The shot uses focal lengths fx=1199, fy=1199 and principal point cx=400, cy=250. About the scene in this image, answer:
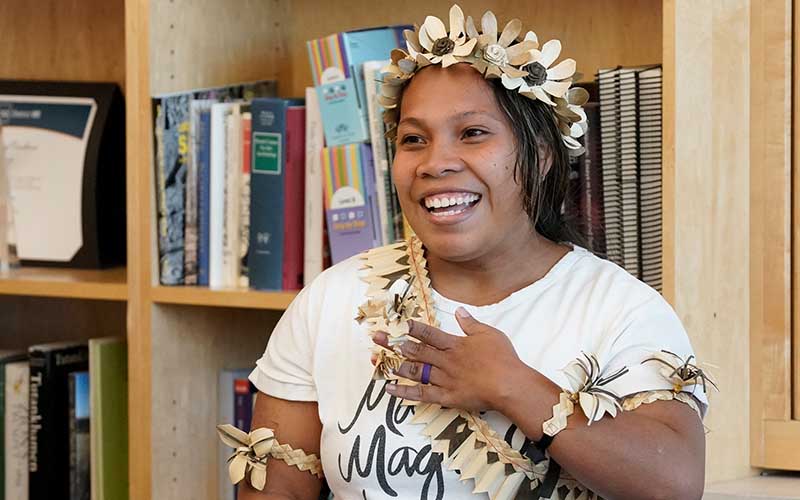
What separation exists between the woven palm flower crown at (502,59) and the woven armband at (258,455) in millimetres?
398

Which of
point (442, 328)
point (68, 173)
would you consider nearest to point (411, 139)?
point (442, 328)

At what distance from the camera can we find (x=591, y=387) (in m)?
1.09

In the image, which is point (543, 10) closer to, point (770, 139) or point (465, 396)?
point (770, 139)

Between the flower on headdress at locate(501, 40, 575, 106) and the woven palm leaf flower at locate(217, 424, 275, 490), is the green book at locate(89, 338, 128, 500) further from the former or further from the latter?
the flower on headdress at locate(501, 40, 575, 106)

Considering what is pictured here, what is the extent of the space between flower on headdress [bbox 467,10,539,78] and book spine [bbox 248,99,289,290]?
558 millimetres

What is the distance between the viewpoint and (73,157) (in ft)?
6.51

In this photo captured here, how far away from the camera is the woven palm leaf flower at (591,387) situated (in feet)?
3.49

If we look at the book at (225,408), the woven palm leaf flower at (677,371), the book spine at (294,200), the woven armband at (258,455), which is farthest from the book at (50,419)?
the woven palm leaf flower at (677,371)

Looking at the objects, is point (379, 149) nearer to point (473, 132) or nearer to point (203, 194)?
point (203, 194)

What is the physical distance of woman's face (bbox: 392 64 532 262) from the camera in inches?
46.0

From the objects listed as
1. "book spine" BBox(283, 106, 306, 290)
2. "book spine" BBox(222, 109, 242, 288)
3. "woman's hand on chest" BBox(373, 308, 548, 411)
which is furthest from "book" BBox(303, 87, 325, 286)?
"woman's hand on chest" BBox(373, 308, 548, 411)

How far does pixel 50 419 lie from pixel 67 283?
258 mm

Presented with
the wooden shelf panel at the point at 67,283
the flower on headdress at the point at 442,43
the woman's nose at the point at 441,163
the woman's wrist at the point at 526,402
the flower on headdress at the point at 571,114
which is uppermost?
the flower on headdress at the point at 442,43

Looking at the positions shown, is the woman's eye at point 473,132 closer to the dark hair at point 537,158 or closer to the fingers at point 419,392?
the dark hair at point 537,158
